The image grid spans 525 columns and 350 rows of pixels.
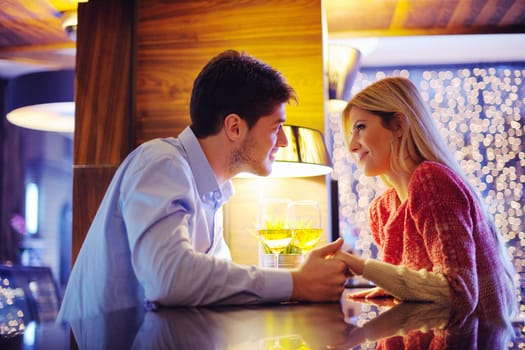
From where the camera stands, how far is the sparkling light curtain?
4.32m

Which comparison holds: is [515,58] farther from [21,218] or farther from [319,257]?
[21,218]

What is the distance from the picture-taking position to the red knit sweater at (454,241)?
1133 millimetres

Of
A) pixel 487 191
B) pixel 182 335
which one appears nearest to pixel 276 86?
pixel 182 335

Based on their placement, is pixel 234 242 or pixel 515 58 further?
pixel 515 58

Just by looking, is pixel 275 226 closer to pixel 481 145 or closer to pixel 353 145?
pixel 353 145

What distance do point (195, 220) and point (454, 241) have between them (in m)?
0.62

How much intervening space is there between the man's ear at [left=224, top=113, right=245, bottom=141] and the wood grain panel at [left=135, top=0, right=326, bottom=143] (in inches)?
32.0

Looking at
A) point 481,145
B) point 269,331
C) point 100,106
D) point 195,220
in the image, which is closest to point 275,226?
point 195,220

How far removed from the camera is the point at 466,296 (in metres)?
1.11

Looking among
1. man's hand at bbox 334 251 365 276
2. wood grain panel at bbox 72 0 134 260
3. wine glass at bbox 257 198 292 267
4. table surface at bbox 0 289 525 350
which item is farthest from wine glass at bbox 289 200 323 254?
wood grain panel at bbox 72 0 134 260

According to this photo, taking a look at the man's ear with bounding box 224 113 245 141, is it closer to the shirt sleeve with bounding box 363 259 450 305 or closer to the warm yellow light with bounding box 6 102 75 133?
the shirt sleeve with bounding box 363 259 450 305

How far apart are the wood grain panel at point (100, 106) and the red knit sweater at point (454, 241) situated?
1559 millimetres

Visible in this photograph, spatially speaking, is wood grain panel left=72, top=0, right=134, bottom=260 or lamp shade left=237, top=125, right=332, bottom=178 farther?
wood grain panel left=72, top=0, right=134, bottom=260

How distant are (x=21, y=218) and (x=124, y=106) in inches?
124
